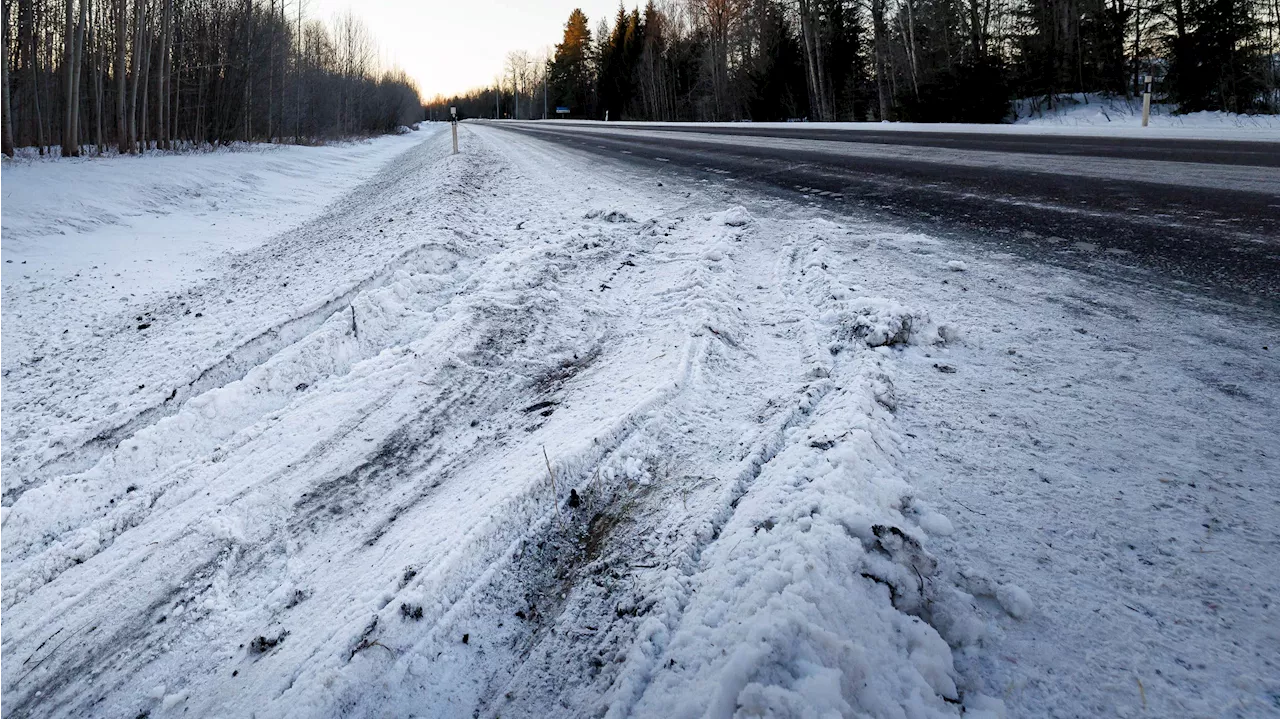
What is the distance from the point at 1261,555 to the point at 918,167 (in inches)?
325

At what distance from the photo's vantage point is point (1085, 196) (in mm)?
5938

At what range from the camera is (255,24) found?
27.4 metres

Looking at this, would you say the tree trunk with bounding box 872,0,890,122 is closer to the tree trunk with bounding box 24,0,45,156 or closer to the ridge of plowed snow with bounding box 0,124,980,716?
the ridge of plowed snow with bounding box 0,124,980,716

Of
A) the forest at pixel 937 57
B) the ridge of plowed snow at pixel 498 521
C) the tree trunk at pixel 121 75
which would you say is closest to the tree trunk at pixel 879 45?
the forest at pixel 937 57

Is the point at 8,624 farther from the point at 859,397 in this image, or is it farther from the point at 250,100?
the point at 250,100

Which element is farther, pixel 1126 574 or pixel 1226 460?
pixel 1226 460

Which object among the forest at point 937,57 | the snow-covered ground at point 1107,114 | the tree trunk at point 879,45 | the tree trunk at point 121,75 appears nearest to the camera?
the tree trunk at point 121,75

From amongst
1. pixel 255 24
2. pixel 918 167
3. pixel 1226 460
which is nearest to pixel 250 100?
pixel 255 24

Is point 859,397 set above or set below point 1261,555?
above

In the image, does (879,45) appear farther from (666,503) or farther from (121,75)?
(666,503)

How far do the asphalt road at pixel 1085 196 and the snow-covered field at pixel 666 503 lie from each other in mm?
550

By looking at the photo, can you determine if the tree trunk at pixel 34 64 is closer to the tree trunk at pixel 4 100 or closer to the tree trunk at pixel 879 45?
the tree trunk at pixel 4 100

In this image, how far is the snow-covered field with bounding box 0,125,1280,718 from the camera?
146 cm

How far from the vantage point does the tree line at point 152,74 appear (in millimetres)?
19359
